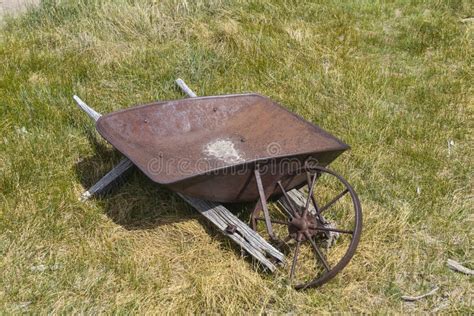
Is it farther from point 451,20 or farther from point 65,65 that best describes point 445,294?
point 451,20

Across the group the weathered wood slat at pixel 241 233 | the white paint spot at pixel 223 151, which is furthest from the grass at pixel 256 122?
the white paint spot at pixel 223 151

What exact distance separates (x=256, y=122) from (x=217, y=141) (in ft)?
1.11

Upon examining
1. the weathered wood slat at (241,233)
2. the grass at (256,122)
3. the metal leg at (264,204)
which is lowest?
the grass at (256,122)

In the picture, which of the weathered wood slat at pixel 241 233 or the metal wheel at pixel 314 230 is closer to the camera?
the metal wheel at pixel 314 230

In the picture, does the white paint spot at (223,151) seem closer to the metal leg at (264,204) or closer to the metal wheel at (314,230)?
the metal wheel at (314,230)

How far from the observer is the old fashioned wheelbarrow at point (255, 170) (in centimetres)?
288

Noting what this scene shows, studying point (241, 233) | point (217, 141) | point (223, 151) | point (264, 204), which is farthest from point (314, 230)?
point (217, 141)

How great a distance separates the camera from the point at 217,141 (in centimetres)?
375

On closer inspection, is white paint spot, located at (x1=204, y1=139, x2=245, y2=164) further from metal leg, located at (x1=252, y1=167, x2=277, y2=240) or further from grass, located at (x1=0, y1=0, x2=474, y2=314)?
metal leg, located at (x1=252, y1=167, x2=277, y2=240)

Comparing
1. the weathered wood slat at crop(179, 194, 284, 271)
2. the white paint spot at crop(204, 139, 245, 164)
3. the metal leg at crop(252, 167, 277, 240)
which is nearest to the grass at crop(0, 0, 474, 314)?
the weathered wood slat at crop(179, 194, 284, 271)

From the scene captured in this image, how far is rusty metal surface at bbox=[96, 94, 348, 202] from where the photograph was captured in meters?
2.89

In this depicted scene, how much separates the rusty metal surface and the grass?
40cm

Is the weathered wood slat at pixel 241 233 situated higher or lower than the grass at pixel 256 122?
higher

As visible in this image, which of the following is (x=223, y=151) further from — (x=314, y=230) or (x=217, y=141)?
(x=314, y=230)
